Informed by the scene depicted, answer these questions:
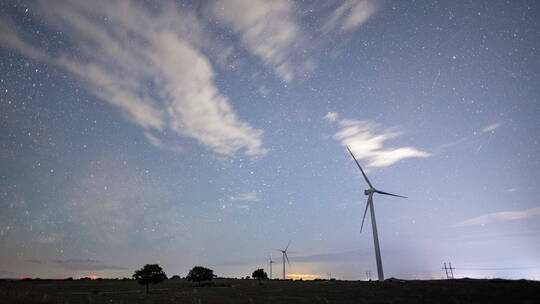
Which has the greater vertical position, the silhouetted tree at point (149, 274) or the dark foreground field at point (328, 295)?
the silhouetted tree at point (149, 274)

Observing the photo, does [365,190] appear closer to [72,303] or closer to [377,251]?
[377,251]

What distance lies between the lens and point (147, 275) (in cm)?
7969

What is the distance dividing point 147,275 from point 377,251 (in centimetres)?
6306

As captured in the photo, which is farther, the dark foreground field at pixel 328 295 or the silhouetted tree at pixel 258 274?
the silhouetted tree at pixel 258 274

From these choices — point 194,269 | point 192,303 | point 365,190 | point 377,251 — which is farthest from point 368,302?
point 194,269

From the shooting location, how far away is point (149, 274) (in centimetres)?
8031

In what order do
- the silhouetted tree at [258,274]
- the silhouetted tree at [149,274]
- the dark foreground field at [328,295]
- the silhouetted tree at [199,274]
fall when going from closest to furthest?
the dark foreground field at [328,295] < the silhouetted tree at [149,274] < the silhouetted tree at [199,274] < the silhouetted tree at [258,274]

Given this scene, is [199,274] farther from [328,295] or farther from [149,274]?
[328,295]

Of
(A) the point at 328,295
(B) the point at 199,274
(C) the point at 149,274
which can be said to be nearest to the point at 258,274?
(B) the point at 199,274

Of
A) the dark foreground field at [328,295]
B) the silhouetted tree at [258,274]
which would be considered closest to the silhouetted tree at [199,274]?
the silhouetted tree at [258,274]

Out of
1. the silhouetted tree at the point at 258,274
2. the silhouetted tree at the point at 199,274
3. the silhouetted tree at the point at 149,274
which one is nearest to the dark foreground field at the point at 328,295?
the silhouetted tree at the point at 149,274

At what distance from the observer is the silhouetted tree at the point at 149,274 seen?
79625 mm

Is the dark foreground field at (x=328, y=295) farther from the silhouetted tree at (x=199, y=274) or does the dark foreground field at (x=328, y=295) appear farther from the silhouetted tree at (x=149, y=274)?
the silhouetted tree at (x=199, y=274)

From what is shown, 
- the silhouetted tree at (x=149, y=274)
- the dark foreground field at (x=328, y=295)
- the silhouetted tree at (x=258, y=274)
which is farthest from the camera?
the silhouetted tree at (x=258, y=274)
